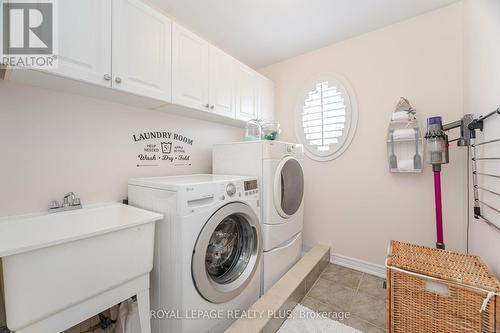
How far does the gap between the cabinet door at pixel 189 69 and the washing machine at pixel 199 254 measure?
0.75 metres

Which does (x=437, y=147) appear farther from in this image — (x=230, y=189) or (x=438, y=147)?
(x=230, y=189)

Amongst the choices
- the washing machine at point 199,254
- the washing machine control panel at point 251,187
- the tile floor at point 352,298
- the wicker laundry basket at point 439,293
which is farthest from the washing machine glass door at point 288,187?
the wicker laundry basket at point 439,293

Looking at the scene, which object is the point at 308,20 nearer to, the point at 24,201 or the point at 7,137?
the point at 7,137

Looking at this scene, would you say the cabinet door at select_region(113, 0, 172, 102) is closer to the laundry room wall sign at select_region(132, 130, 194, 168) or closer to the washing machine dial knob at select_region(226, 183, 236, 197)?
the laundry room wall sign at select_region(132, 130, 194, 168)

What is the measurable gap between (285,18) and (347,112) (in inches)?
43.8

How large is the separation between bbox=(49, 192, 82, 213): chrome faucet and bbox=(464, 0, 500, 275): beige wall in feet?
7.95

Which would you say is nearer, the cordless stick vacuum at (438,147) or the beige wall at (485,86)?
the beige wall at (485,86)

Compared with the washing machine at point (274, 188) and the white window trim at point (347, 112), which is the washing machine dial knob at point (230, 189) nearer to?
the washing machine at point (274, 188)

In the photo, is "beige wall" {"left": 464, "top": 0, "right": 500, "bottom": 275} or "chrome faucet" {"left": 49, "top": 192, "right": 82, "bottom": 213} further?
"chrome faucet" {"left": 49, "top": 192, "right": 82, "bottom": 213}

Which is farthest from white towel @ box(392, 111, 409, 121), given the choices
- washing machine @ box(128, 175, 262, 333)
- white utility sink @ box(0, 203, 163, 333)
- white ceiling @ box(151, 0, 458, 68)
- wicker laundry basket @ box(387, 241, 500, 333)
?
white utility sink @ box(0, 203, 163, 333)

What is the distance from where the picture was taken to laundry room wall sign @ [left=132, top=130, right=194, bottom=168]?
5.57 feet

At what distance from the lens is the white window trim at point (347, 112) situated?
216cm

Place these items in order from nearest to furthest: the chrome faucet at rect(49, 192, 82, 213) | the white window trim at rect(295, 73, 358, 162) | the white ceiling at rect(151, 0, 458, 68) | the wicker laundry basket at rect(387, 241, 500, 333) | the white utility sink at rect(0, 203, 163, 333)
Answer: the white utility sink at rect(0, 203, 163, 333), the wicker laundry basket at rect(387, 241, 500, 333), the chrome faucet at rect(49, 192, 82, 213), the white ceiling at rect(151, 0, 458, 68), the white window trim at rect(295, 73, 358, 162)

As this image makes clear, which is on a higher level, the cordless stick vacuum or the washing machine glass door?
the cordless stick vacuum
